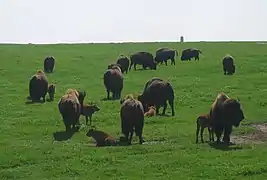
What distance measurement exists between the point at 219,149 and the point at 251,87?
16499 millimetres

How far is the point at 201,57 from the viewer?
184 ft

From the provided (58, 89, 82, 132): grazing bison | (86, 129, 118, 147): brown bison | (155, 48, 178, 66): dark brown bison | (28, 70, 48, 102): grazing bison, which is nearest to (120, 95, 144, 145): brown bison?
(86, 129, 118, 147): brown bison

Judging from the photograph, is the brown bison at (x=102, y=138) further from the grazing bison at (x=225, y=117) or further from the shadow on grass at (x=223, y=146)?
the grazing bison at (x=225, y=117)

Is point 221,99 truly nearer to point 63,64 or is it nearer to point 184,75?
point 184,75

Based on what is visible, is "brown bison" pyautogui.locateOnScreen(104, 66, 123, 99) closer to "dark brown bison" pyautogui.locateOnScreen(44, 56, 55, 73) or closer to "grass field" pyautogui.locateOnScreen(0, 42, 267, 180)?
"grass field" pyautogui.locateOnScreen(0, 42, 267, 180)

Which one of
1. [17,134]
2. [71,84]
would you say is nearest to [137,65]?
[71,84]

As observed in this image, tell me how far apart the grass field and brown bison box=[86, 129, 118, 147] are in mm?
319

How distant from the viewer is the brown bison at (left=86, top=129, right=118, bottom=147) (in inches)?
947

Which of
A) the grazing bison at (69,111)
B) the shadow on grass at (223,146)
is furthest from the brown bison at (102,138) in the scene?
the shadow on grass at (223,146)

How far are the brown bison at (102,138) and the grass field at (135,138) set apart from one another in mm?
319

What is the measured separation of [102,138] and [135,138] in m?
1.54

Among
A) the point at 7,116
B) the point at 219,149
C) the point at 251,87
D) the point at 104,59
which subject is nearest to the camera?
the point at 219,149

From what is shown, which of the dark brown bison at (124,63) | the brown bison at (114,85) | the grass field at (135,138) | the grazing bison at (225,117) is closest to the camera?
the grass field at (135,138)

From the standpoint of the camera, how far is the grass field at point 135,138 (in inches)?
804
